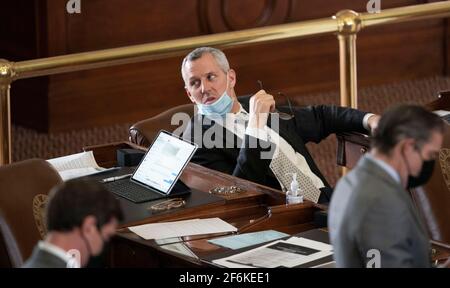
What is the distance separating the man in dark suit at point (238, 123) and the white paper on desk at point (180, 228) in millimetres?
786

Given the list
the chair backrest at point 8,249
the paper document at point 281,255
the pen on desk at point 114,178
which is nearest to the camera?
the paper document at point 281,255

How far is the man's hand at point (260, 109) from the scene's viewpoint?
5.44m

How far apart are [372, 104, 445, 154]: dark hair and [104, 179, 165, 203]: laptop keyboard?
1563 mm

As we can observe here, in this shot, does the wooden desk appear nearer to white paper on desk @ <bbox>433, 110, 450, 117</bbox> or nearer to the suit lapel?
the suit lapel

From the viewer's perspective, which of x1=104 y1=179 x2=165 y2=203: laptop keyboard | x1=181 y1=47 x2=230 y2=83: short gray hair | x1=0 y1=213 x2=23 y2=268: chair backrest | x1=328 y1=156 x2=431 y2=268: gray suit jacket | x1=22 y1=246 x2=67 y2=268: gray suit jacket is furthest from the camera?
x1=181 y1=47 x2=230 y2=83: short gray hair

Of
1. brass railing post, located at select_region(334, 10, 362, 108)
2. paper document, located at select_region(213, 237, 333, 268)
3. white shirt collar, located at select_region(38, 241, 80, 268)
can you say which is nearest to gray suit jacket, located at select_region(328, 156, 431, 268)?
paper document, located at select_region(213, 237, 333, 268)

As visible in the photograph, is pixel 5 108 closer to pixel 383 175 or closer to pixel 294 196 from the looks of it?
pixel 294 196

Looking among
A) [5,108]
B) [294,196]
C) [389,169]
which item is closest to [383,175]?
[389,169]

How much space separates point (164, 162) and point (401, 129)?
1.70m

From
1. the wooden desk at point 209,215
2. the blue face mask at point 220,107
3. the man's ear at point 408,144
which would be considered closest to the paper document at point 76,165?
the wooden desk at point 209,215

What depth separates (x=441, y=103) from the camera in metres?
5.96

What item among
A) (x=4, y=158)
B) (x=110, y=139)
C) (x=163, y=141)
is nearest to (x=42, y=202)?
(x=163, y=141)

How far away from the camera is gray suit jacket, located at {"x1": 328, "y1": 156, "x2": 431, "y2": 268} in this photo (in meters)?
3.51

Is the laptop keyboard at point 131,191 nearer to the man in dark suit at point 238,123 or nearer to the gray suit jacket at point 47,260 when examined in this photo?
the man in dark suit at point 238,123
